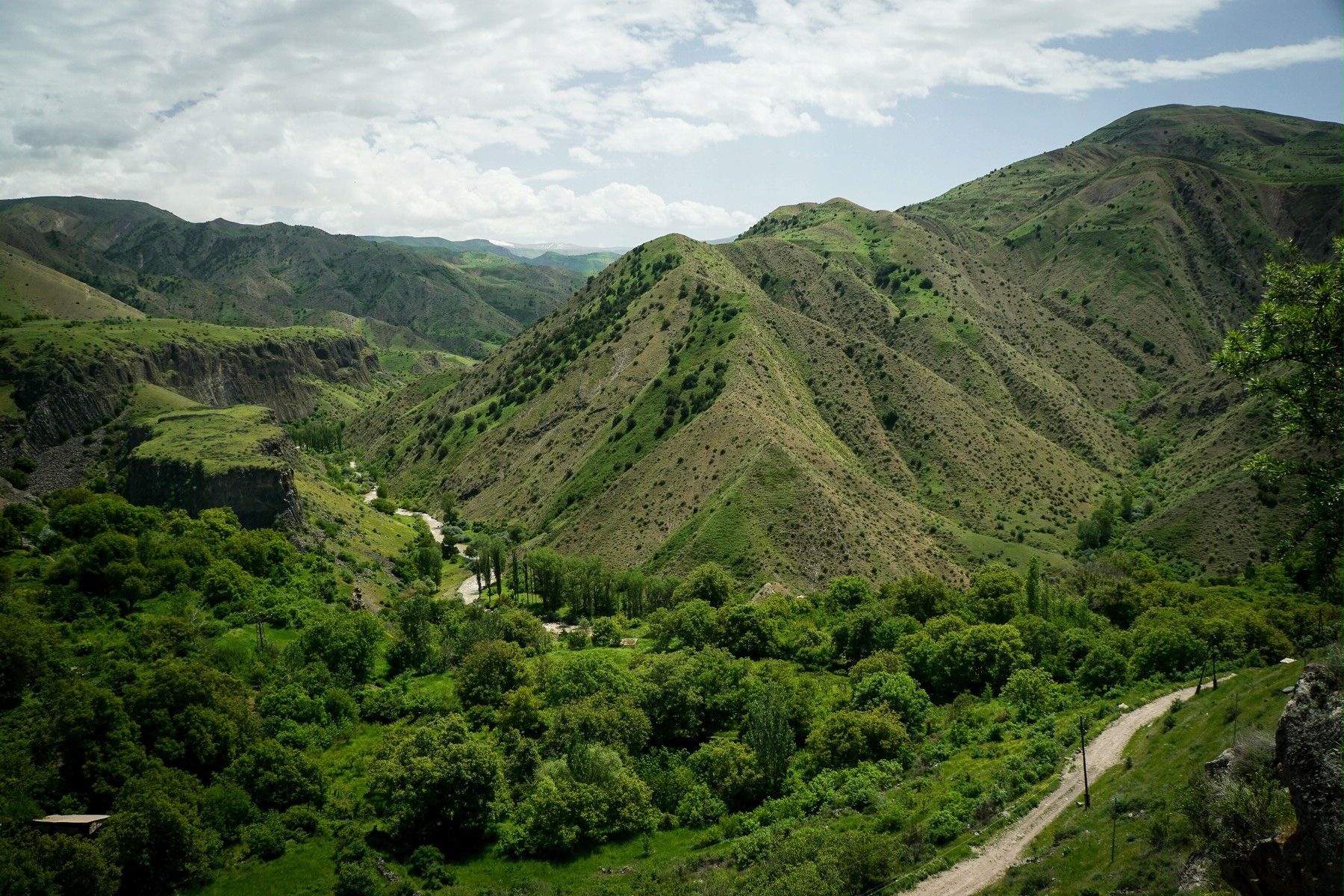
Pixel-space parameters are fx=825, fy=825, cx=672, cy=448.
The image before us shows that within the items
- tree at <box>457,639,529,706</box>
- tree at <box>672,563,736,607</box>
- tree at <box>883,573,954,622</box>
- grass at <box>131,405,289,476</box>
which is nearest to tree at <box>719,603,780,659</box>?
tree at <box>672,563,736,607</box>

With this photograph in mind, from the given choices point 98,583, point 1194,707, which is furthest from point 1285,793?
point 98,583

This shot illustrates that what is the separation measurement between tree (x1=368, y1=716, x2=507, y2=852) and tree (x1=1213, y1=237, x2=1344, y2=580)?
56.0 meters

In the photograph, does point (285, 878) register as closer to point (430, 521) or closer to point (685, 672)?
point (685, 672)

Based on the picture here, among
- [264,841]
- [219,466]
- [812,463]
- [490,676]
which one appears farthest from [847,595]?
[219,466]

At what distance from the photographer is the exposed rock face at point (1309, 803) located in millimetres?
20594

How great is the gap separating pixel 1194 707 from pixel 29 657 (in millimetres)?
85429

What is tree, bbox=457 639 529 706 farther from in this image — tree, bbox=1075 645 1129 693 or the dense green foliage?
tree, bbox=1075 645 1129 693

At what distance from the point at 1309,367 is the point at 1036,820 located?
1433 inches

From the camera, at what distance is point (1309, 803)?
21.3 metres

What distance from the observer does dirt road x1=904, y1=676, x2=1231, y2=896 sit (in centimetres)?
4419

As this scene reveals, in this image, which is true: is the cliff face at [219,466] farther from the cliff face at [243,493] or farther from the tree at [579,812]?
the tree at [579,812]

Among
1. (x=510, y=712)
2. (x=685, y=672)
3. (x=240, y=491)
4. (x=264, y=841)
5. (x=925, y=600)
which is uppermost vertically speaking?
(x=240, y=491)

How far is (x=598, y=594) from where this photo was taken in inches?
4692

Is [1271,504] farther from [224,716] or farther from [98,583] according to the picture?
[98,583]
